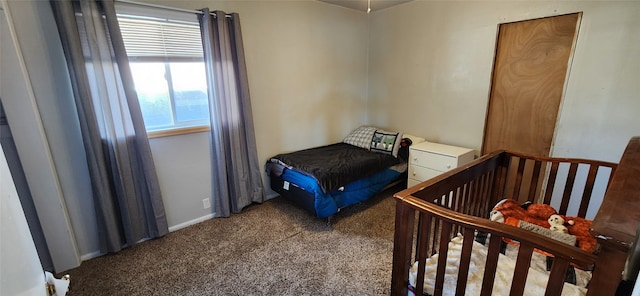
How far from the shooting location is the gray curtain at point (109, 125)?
1.80 m

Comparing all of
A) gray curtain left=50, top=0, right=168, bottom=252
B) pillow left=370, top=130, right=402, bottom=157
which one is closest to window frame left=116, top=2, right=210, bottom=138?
gray curtain left=50, top=0, right=168, bottom=252

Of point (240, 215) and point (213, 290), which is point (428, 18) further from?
point (213, 290)

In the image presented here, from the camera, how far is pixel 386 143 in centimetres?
312

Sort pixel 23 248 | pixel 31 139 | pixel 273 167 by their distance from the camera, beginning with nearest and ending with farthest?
pixel 23 248
pixel 31 139
pixel 273 167

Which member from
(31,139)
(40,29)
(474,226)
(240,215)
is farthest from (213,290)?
(40,29)

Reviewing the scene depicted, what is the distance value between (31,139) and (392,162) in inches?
118

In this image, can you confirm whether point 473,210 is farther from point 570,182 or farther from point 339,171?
point 339,171

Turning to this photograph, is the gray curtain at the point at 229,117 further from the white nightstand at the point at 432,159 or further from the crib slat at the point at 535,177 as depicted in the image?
the crib slat at the point at 535,177

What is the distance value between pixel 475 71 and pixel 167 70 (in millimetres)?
2983

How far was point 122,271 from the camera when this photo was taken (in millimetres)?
1963

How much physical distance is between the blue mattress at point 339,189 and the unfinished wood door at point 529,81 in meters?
1.20

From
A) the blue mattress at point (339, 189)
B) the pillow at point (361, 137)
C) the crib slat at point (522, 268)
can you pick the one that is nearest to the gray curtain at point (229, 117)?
the blue mattress at point (339, 189)

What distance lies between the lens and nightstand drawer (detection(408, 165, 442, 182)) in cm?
283

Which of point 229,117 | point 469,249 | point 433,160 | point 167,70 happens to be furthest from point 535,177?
point 167,70
